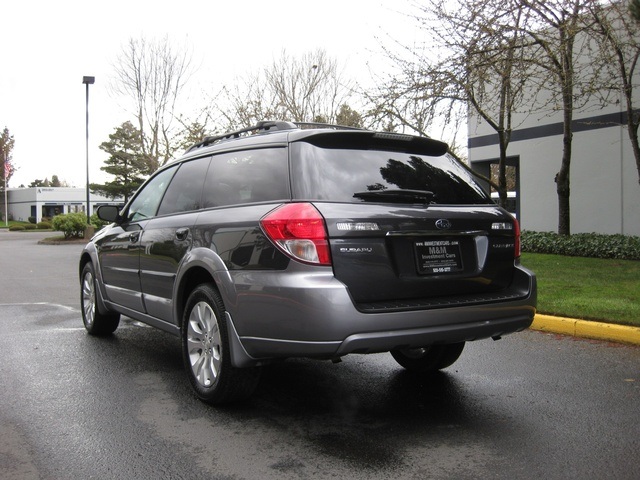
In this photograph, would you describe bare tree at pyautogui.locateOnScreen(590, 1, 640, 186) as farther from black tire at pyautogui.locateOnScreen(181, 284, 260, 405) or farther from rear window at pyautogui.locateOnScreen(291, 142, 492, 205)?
black tire at pyautogui.locateOnScreen(181, 284, 260, 405)

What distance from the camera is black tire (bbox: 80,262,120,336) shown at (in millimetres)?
6676

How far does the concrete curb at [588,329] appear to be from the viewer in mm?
6199

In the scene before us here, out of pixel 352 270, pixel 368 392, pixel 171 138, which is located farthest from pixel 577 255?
pixel 171 138

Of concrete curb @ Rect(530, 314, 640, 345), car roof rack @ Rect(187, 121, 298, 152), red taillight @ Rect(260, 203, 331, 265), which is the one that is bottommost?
concrete curb @ Rect(530, 314, 640, 345)

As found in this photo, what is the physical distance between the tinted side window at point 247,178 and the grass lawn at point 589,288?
432cm

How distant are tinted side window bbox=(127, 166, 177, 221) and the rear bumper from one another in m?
1.97

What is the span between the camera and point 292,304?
3605mm

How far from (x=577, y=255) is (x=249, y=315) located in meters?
11.6

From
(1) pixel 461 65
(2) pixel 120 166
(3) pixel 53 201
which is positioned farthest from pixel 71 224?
(3) pixel 53 201

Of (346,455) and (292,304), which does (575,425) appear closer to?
(346,455)

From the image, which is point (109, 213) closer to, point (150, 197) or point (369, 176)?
point (150, 197)

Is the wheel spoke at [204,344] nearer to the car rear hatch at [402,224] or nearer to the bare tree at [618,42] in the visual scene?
the car rear hatch at [402,224]

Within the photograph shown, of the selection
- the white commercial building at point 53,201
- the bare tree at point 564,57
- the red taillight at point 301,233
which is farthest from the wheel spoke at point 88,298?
the white commercial building at point 53,201

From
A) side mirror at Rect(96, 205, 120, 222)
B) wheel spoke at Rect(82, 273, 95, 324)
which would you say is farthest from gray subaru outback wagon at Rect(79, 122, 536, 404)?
wheel spoke at Rect(82, 273, 95, 324)
